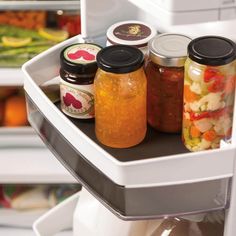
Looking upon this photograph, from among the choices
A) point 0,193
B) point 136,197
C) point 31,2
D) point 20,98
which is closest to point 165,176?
point 136,197

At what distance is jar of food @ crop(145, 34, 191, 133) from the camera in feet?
3.35

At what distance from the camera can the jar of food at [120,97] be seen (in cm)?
98

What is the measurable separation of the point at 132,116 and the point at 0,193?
1.00 meters

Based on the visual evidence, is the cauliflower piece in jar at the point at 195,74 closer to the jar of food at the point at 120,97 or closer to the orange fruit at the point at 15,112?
the jar of food at the point at 120,97

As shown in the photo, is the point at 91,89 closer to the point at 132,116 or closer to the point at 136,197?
the point at 132,116

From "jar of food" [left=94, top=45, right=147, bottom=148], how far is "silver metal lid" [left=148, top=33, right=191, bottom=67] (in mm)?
36

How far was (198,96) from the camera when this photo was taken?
96 centimetres

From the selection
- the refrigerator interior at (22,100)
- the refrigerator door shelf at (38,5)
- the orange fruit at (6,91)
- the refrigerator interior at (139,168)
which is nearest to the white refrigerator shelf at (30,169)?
the refrigerator interior at (22,100)

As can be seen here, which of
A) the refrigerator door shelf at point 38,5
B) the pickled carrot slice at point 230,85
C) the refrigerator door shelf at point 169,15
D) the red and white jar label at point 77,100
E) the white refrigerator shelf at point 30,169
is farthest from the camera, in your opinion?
the white refrigerator shelf at point 30,169

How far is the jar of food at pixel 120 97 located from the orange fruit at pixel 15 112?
78 centimetres

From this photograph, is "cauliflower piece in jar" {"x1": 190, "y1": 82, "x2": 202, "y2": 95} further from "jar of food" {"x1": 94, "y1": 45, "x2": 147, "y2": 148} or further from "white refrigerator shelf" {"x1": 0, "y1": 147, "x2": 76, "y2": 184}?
"white refrigerator shelf" {"x1": 0, "y1": 147, "x2": 76, "y2": 184}

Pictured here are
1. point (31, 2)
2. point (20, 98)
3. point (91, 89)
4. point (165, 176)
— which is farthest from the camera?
point (20, 98)

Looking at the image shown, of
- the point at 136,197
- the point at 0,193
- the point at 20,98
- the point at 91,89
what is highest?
the point at 91,89

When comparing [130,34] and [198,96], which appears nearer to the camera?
[198,96]
